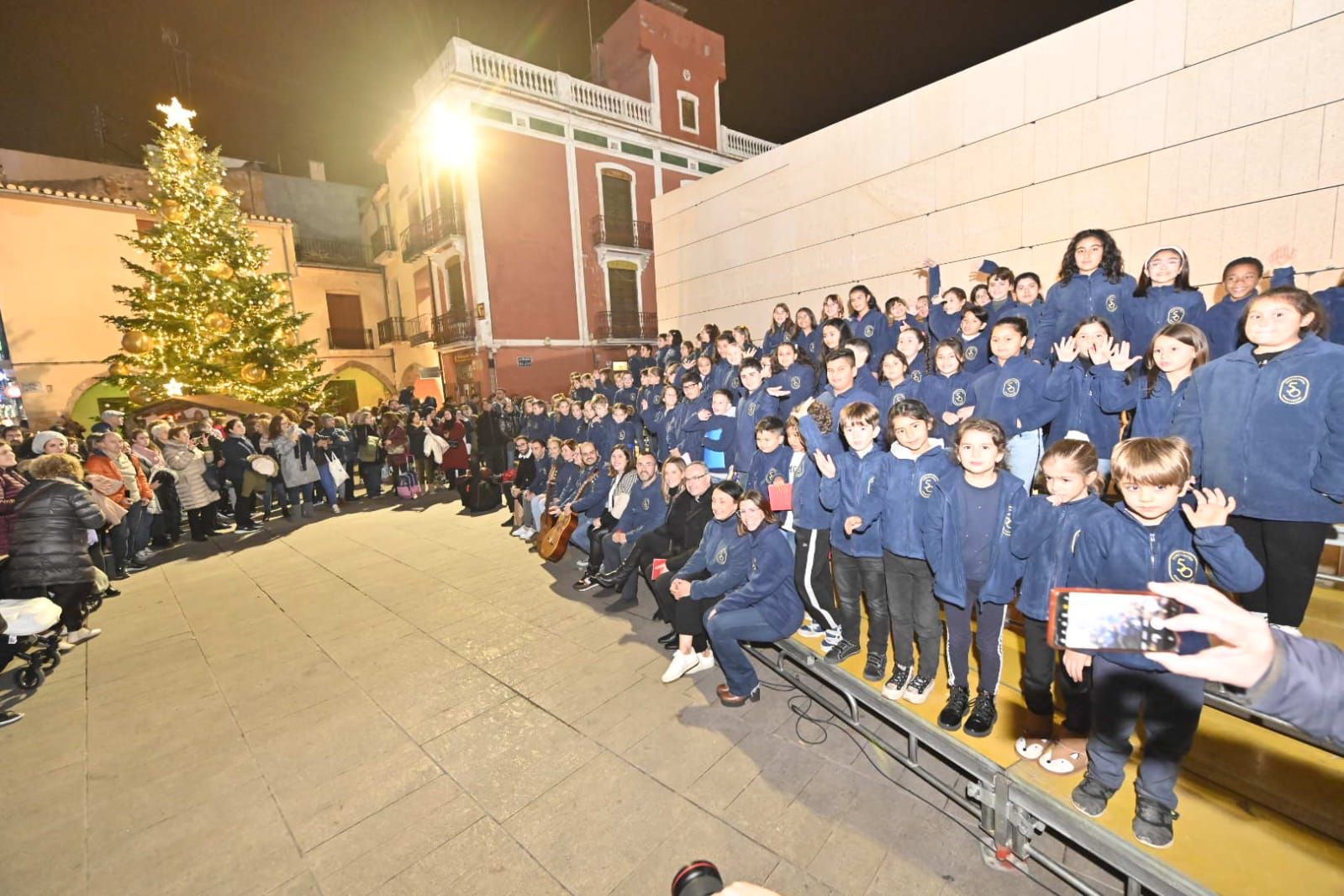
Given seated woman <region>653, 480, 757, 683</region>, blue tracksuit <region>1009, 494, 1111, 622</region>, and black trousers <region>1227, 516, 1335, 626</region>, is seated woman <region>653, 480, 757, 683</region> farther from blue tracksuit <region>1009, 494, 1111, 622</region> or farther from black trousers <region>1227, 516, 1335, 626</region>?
black trousers <region>1227, 516, 1335, 626</region>

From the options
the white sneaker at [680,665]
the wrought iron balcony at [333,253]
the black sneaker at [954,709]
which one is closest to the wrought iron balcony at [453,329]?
the wrought iron balcony at [333,253]

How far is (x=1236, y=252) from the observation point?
6582 mm

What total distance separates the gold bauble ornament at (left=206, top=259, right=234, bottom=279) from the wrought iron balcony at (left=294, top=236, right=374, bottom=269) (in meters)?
10.1

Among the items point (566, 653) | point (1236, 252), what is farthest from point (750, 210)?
point (566, 653)

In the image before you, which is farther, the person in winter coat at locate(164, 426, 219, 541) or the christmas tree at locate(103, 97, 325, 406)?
the christmas tree at locate(103, 97, 325, 406)

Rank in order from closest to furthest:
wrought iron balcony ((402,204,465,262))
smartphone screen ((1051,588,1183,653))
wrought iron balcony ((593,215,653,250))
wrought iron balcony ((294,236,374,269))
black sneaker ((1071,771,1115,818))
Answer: smartphone screen ((1051,588,1183,653)) → black sneaker ((1071,771,1115,818)) → wrought iron balcony ((402,204,465,262)) → wrought iron balcony ((593,215,653,250)) → wrought iron balcony ((294,236,374,269))

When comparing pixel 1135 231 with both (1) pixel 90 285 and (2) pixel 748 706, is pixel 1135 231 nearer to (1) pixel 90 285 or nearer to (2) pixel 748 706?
(2) pixel 748 706

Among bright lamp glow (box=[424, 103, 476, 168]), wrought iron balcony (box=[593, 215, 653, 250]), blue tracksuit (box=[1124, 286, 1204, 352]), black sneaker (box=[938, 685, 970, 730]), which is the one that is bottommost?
black sneaker (box=[938, 685, 970, 730])

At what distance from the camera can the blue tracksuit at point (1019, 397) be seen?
168 inches

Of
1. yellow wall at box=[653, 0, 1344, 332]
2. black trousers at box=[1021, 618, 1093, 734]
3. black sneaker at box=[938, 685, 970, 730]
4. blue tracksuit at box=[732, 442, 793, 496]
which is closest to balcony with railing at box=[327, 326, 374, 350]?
yellow wall at box=[653, 0, 1344, 332]

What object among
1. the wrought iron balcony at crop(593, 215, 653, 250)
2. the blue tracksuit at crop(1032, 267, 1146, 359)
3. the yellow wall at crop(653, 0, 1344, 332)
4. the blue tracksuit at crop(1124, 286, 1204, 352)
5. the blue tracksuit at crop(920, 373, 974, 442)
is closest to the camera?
the blue tracksuit at crop(1124, 286, 1204, 352)

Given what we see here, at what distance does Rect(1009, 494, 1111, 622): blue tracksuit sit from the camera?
2.73 meters

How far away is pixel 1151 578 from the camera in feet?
7.94

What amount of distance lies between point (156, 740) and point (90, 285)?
23037 millimetres
